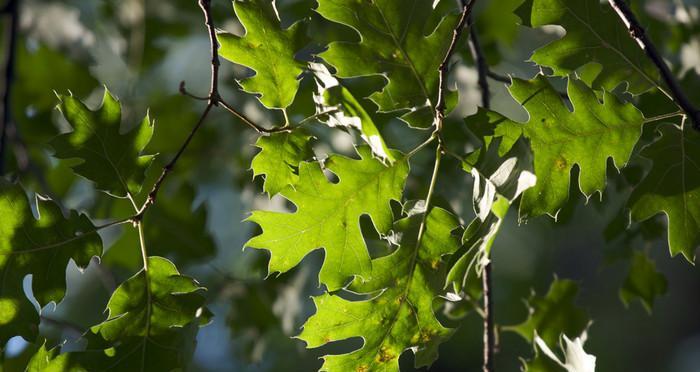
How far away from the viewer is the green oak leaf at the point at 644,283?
175 centimetres

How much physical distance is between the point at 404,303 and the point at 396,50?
33cm

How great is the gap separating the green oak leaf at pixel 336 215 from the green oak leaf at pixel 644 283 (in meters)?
0.82

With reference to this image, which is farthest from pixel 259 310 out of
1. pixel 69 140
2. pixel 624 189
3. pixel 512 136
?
pixel 512 136

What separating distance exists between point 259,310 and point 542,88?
1.34m

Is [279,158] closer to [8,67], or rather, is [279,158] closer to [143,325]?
→ [143,325]

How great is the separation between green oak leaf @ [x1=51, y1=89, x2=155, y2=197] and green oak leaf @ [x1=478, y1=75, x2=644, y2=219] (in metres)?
0.48

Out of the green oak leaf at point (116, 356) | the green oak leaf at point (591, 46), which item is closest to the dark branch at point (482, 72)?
the green oak leaf at point (591, 46)

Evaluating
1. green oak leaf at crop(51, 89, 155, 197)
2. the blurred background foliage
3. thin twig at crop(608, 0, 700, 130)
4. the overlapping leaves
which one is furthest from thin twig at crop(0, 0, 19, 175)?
thin twig at crop(608, 0, 700, 130)

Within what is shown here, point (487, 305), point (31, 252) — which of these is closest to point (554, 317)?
point (487, 305)

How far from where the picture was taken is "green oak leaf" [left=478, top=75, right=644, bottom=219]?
1107 mm

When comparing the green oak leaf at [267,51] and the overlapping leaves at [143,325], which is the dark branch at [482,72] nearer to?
the green oak leaf at [267,51]

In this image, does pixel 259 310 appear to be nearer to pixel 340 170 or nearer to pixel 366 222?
pixel 366 222

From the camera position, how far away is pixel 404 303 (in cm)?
113

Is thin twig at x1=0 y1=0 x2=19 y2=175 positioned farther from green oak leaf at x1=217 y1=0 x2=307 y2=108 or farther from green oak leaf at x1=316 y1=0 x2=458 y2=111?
green oak leaf at x1=316 y1=0 x2=458 y2=111
